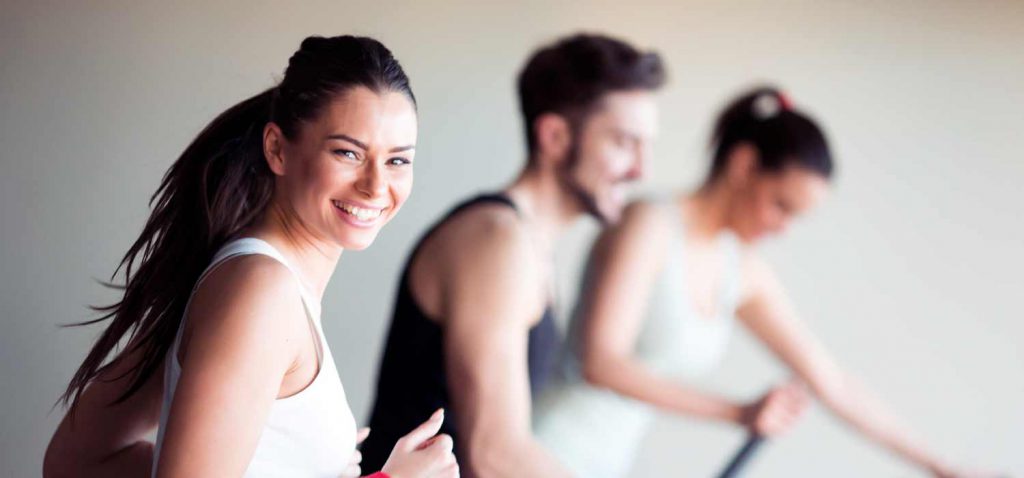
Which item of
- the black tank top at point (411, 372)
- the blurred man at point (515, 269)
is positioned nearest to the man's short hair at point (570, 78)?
the blurred man at point (515, 269)

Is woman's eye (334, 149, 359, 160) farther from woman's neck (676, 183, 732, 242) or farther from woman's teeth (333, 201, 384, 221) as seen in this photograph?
woman's neck (676, 183, 732, 242)

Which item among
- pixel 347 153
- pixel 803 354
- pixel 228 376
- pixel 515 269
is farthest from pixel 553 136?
pixel 228 376

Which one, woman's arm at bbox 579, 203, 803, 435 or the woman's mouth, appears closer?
the woman's mouth

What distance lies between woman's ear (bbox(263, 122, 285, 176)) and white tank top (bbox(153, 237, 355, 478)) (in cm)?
13

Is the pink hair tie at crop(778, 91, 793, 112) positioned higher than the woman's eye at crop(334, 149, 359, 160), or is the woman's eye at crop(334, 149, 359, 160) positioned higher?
the woman's eye at crop(334, 149, 359, 160)

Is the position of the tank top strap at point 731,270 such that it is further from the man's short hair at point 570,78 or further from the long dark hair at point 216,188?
the long dark hair at point 216,188

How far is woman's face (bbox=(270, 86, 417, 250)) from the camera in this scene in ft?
3.32

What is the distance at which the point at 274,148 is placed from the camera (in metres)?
1.03

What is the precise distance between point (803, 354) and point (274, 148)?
1061 millimetres

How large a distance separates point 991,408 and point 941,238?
0.97 feet

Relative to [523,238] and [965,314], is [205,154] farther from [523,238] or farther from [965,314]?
[965,314]

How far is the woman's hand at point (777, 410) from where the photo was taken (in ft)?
5.77

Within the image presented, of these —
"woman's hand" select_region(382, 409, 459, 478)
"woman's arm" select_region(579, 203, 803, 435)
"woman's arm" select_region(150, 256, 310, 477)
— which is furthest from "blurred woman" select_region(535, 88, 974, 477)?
"woman's arm" select_region(150, 256, 310, 477)

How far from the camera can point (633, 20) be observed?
170cm
